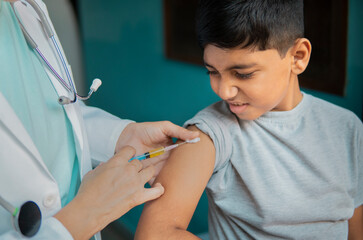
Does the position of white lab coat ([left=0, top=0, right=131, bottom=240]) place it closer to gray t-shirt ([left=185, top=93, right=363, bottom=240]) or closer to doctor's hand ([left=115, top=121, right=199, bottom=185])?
doctor's hand ([left=115, top=121, right=199, bottom=185])

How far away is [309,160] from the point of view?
1.23m

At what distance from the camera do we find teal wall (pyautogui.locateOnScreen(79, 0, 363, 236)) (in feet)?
7.88

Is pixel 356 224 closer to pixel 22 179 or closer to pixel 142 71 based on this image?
pixel 22 179

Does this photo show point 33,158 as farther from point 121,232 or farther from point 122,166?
point 121,232

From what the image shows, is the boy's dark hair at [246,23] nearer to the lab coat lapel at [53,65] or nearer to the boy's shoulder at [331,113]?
the boy's shoulder at [331,113]

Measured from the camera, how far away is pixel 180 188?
3.61ft

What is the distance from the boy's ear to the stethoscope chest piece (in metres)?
0.88

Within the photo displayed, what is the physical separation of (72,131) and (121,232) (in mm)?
2328

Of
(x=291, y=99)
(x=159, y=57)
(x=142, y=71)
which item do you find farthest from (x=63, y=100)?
(x=142, y=71)

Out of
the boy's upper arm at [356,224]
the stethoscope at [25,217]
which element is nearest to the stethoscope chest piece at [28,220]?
the stethoscope at [25,217]

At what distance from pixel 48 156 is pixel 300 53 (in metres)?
0.85

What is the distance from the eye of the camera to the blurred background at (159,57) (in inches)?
62.1

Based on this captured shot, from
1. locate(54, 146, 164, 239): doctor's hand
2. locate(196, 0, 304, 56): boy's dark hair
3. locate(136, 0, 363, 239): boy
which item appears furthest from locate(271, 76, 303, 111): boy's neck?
locate(54, 146, 164, 239): doctor's hand

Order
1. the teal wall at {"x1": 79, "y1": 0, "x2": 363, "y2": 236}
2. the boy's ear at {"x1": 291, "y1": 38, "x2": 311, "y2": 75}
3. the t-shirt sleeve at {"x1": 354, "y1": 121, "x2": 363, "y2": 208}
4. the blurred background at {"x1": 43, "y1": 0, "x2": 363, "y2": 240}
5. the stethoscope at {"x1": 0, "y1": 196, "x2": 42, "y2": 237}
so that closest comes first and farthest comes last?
the stethoscope at {"x1": 0, "y1": 196, "x2": 42, "y2": 237} → the boy's ear at {"x1": 291, "y1": 38, "x2": 311, "y2": 75} → the t-shirt sleeve at {"x1": 354, "y1": 121, "x2": 363, "y2": 208} → the blurred background at {"x1": 43, "y1": 0, "x2": 363, "y2": 240} → the teal wall at {"x1": 79, "y1": 0, "x2": 363, "y2": 236}
